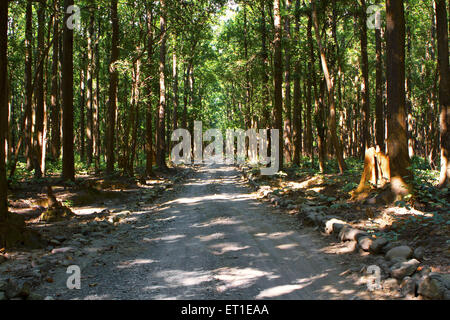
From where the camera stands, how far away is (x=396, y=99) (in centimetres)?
934

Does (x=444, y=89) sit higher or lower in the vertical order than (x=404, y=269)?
higher

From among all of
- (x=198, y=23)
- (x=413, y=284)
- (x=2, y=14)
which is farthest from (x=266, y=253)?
(x=198, y=23)

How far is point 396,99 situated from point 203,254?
6.39m

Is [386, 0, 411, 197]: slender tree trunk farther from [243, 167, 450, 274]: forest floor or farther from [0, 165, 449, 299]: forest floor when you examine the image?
[0, 165, 449, 299]: forest floor

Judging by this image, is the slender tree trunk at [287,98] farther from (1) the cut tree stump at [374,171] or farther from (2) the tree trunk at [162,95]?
(1) the cut tree stump at [374,171]

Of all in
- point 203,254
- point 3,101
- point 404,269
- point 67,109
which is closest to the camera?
point 404,269

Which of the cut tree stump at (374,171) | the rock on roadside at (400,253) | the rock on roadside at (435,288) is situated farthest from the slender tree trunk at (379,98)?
the rock on roadside at (435,288)

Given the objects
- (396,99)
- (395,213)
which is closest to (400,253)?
(395,213)

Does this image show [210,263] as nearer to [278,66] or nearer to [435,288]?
[435,288]

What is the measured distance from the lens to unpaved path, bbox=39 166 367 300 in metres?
4.62

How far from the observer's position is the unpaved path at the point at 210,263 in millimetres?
4625

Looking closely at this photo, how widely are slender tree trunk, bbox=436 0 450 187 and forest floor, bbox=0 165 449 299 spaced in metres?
2.38
